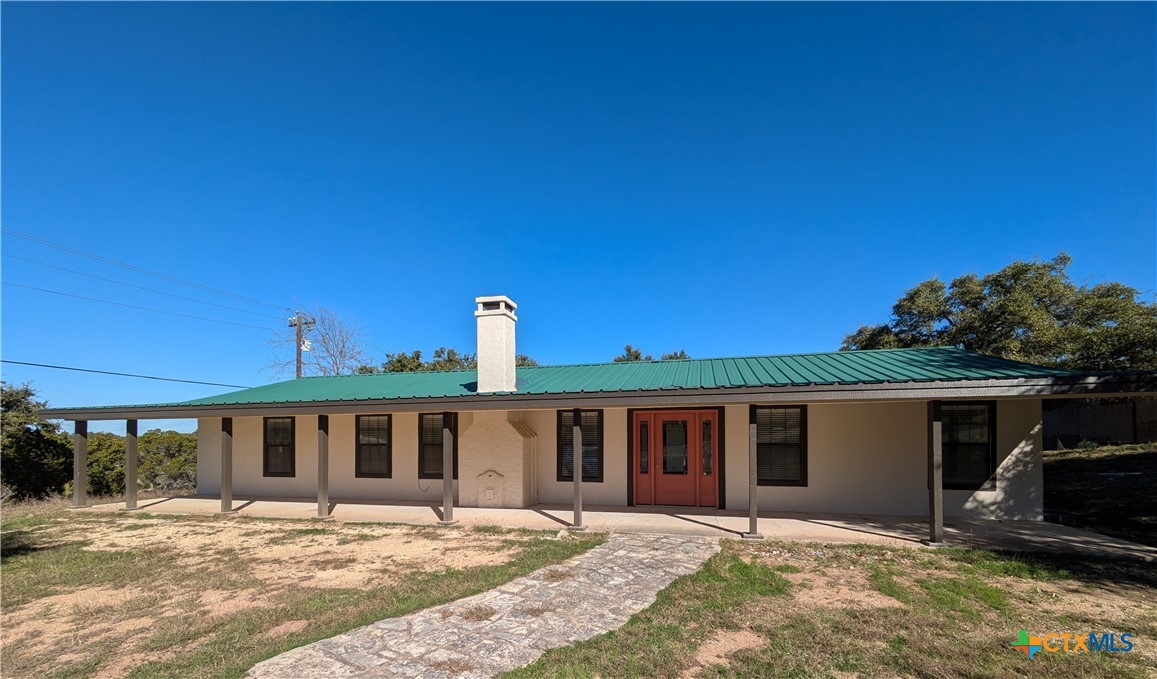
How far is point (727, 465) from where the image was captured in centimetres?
1006

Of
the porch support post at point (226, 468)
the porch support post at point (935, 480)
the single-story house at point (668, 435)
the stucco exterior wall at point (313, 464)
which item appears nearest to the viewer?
the porch support post at point (935, 480)

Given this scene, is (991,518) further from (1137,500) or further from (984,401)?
(1137,500)

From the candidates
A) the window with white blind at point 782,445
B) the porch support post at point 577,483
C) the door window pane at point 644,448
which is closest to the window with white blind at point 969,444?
the window with white blind at point 782,445

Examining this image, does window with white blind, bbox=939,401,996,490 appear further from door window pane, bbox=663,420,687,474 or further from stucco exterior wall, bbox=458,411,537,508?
stucco exterior wall, bbox=458,411,537,508

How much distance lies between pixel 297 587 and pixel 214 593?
0.86 m

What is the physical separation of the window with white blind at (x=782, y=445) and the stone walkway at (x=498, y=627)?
374 cm

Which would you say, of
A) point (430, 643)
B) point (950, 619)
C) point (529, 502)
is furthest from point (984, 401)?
point (430, 643)

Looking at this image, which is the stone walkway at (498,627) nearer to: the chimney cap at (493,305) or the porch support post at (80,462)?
the chimney cap at (493,305)

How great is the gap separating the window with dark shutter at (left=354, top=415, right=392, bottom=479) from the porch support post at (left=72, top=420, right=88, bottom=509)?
19.1 ft

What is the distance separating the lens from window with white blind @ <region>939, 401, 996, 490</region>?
8.98 meters

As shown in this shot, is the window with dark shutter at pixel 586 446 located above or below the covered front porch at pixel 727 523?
above

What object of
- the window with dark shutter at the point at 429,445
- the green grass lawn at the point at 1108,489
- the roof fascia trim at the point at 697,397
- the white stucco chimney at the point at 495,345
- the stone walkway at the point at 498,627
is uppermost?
→ the white stucco chimney at the point at 495,345

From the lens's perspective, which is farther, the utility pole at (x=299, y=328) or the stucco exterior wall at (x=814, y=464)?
the utility pole at (x=299, y=328)

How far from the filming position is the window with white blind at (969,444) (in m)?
8.98
